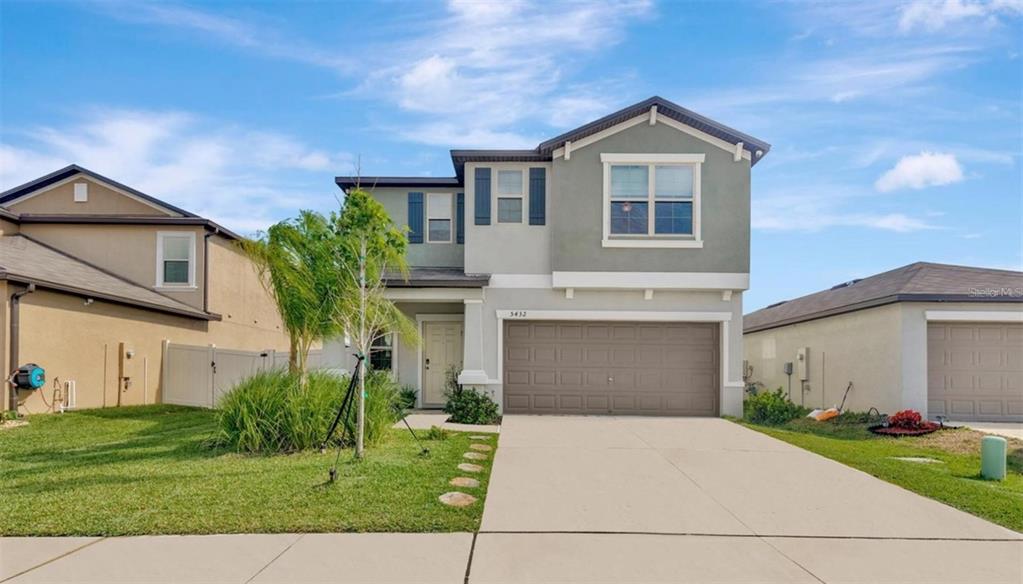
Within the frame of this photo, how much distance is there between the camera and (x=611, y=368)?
1499 centimetres

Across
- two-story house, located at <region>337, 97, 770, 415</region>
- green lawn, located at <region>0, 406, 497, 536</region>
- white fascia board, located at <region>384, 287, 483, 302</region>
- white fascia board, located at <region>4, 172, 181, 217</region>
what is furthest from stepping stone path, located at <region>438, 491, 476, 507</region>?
white fascia board, located at <region>4, 172, 181, 217</region>

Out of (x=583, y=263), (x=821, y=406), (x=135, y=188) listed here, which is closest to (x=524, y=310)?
(x=583, y=263)

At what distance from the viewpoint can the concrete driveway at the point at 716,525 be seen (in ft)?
17.0

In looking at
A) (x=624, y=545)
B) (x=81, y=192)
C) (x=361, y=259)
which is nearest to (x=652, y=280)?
(x=361, y=259)

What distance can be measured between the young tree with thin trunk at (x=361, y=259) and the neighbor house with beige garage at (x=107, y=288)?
26.2 ft

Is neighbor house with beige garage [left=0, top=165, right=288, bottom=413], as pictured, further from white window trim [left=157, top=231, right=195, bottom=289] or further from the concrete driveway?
the concrete driveway

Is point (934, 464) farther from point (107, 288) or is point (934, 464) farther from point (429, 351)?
point (107, 288)

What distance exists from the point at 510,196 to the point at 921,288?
370 inches

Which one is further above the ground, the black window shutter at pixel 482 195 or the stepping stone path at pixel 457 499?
the black window shutter at pixel 482 195

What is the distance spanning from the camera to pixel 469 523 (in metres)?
6.15

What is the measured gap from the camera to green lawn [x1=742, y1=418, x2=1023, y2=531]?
731cm

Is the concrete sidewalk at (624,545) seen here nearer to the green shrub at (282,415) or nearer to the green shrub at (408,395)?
the green shrub at (282,415)

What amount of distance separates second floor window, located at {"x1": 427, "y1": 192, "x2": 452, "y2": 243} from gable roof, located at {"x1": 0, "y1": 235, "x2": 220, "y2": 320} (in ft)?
24.5

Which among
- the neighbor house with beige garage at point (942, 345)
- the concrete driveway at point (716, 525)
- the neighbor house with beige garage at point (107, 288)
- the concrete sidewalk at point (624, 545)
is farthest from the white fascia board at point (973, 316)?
the neighbor house with beige garage at point (107, 288)
